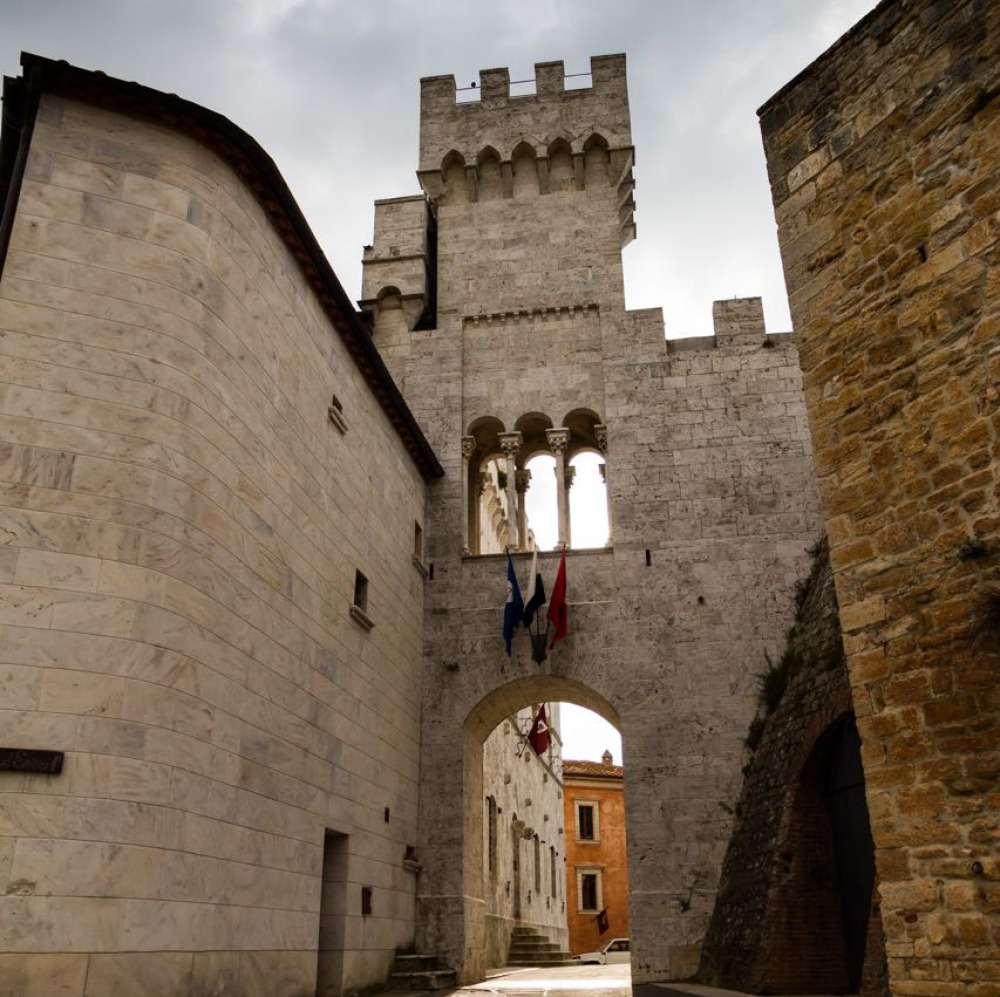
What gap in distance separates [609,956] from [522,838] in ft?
27.4

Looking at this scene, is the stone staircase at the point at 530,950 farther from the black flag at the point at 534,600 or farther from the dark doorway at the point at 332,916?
Answer: the dark doorway at the point at 332,916

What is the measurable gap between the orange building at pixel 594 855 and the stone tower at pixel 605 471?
2527cm

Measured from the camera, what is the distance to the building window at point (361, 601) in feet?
40.7

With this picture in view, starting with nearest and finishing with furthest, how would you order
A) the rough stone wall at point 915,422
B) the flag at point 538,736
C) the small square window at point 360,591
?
the rough stone wall at point 915,422, the small square window at point 360,591, the flag at point 538,736

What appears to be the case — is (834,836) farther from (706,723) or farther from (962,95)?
(962,95)

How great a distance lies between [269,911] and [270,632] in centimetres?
264

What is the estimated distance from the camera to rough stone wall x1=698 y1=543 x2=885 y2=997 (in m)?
10.4

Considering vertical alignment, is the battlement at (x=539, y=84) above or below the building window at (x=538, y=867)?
above

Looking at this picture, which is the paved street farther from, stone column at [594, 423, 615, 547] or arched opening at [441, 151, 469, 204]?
arched opening at [441, 151, 469, 204]

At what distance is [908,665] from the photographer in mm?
5484

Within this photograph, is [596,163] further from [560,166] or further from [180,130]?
[180,130]

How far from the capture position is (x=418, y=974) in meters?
13.0

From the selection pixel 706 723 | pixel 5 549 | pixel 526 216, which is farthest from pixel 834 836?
pixel 526 216

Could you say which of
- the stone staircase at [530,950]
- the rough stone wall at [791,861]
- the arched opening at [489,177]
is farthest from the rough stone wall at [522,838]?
the arched opening at [489,177]
